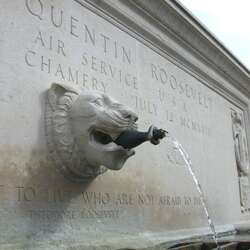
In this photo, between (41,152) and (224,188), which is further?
(224,188)

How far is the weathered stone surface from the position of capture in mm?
3449

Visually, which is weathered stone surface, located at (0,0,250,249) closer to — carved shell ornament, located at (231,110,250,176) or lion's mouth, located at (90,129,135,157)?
lion's mouth, located at (90,129,135,157)

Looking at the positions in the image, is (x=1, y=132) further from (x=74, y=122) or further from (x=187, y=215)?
(x=187, y=215)

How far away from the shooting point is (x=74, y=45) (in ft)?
14.0

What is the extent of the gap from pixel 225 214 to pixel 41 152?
4.24m

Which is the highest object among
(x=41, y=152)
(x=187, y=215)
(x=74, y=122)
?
(x=74, y=122)

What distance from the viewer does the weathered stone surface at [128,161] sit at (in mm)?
3449

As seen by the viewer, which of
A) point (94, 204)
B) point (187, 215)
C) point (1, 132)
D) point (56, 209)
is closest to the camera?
point (1, 132)

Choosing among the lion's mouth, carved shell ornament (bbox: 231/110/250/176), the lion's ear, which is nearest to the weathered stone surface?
the lion's ear

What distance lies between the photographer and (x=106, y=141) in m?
3.80

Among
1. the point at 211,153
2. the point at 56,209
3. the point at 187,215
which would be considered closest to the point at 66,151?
the point at 56,209

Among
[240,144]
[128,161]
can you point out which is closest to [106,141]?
[128,161]

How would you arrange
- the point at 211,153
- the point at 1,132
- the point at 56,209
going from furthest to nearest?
the point at 211,153 → the point at 56,209 → the point at 1,132

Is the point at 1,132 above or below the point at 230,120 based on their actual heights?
below
